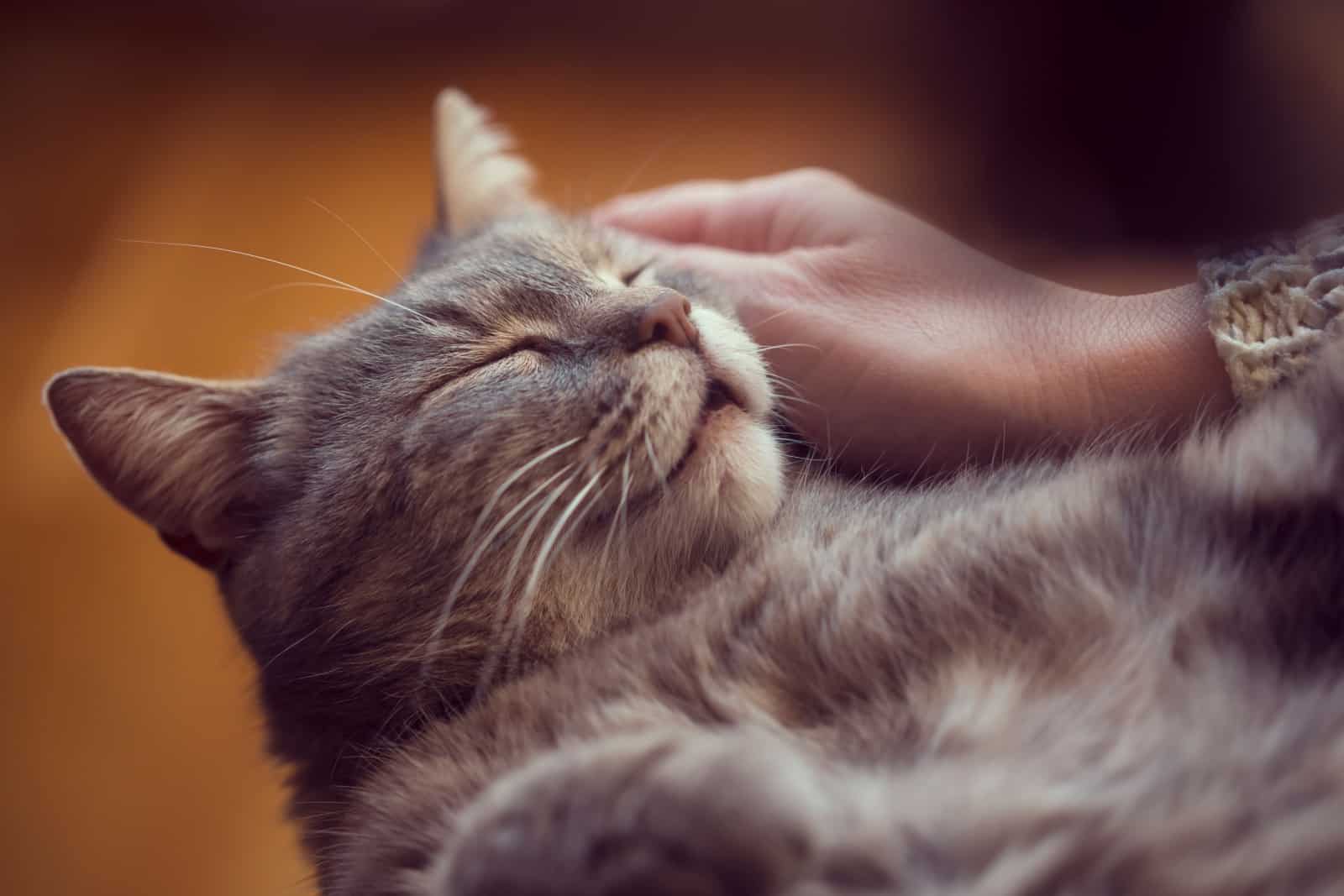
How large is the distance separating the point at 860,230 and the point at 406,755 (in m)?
0.87

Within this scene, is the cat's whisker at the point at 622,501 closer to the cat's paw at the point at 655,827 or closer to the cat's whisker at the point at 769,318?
the cat's paw at the point at 655,827

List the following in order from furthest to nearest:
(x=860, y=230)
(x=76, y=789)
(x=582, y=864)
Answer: (x=76, y=789), (x=860, y=230), (x=582, y=864)

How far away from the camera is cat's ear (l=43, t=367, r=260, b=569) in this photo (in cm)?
97

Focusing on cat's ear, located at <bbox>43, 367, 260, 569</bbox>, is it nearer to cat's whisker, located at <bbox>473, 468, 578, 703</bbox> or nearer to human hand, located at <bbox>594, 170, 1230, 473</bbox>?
cat's whisker, located at <bbox>473, 468, 578, 703</bbox>

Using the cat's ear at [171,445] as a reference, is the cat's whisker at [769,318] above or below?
above

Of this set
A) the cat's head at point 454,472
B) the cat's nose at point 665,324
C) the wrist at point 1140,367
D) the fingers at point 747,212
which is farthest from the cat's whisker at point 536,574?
the fingers at point 747,212

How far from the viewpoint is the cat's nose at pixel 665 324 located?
34.7 inches

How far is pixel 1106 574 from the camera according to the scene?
2.40 ft

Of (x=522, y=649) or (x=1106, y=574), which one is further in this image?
(x=522, y=649)

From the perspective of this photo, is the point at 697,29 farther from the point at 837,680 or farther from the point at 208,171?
the point at 837,680

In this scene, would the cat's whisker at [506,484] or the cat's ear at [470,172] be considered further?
the cat's ear at [470,172]

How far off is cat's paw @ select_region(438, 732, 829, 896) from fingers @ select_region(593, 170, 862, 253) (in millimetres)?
932

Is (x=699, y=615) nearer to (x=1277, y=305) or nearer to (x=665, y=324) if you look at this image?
(x=665, y=324)

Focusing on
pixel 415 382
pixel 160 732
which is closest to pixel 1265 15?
pixel 415 382
